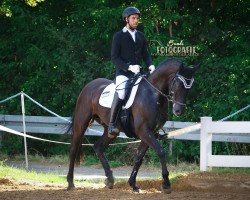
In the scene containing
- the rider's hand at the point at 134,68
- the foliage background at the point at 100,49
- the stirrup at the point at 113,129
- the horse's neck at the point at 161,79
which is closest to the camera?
the horse's neck at the point at 161,79

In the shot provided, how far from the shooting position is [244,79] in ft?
61.4

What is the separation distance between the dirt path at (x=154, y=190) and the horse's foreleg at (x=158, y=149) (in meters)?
0.18

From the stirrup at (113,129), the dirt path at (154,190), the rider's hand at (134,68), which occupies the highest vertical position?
the rider's hand at (134,68)

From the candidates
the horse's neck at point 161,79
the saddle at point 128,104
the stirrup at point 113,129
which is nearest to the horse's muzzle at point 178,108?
the horse's neck at point 161,79

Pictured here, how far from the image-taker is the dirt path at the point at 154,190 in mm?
11250

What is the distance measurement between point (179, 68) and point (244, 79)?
24.6ft

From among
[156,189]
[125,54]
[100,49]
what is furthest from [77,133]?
[100,49]

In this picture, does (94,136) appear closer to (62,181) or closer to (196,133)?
(196,133)

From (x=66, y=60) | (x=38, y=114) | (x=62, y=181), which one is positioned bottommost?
(x=62, y=181)

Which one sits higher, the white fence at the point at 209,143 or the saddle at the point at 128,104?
the saddle at the point at 128,104

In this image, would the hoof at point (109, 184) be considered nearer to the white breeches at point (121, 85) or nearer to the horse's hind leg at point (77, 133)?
the horse's hind leg at point (77, 133)

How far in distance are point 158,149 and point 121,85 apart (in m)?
1.54

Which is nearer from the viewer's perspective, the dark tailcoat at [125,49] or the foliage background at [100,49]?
the dark tailcoat at [125,49]

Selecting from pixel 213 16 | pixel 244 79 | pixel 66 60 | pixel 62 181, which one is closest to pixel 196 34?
pixel 213 16
